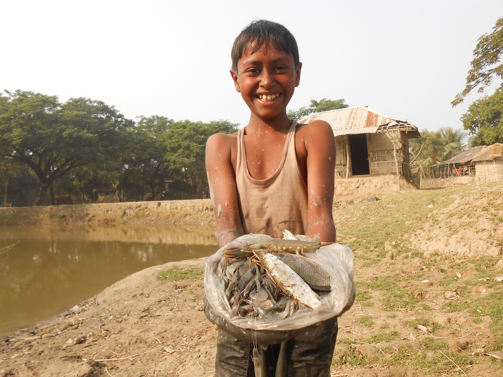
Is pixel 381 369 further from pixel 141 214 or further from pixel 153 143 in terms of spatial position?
pixel 153 143

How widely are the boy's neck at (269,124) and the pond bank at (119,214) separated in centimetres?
1666

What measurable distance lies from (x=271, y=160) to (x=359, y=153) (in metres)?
20.6

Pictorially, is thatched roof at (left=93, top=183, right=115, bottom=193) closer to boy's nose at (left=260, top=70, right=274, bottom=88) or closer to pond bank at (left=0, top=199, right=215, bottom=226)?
pond bank at (left=0, top=199, right=215, bottom=226)

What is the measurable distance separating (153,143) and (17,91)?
31.3 feet

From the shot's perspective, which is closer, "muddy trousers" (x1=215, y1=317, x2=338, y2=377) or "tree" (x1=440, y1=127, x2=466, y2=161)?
"muddy trousers" (x1=215, y1=317, x2=338, y2=377)

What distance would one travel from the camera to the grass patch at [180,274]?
7.11m

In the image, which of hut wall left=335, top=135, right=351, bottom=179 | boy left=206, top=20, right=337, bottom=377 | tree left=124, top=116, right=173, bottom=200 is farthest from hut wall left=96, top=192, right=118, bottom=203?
boy left=206, top=20, right=337, bottom=377

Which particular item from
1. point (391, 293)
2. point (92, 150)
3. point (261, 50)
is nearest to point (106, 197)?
point (92, 150)

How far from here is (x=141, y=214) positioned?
20984 millimetres

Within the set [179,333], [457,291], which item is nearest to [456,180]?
[457,291]

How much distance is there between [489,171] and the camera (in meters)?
21.7

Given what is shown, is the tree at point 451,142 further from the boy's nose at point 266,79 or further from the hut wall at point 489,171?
the boy's nose at point 266,79

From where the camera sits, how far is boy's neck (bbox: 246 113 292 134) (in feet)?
6.42

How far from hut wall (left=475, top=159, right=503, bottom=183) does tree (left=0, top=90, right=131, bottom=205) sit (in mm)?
23836
